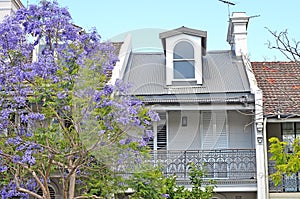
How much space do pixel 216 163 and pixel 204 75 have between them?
13.1ft

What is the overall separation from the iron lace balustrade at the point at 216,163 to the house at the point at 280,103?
29.9 inches

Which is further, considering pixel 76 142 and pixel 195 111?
pixel 195 111

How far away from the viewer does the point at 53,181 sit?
18500 mm

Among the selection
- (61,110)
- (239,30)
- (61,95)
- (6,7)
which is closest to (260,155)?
(239,30)

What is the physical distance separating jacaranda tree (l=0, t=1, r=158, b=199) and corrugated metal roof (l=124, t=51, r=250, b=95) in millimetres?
4757

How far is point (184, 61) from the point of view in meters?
20.4

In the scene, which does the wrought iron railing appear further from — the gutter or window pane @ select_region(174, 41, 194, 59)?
window pane @ select_region(174, 41, 194, 59)

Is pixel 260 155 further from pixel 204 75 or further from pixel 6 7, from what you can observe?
pixel 6 7

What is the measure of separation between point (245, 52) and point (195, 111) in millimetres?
3899

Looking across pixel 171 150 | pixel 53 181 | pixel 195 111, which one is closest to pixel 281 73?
pixel 195 111

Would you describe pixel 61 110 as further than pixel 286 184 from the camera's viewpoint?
No

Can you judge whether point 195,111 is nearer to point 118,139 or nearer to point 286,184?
point 286,184

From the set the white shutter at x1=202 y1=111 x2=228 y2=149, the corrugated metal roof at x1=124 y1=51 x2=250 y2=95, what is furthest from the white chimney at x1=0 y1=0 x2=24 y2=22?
the white shutter at x1=202 y1=111 x2=228 y2=149

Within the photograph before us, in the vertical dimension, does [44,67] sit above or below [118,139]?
above
